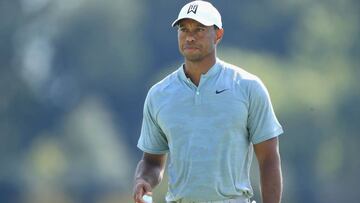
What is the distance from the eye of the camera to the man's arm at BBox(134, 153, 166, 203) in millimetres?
4507

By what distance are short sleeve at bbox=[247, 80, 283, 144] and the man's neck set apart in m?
0.24

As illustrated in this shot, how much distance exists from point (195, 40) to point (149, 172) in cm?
69

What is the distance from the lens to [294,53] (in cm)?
1452

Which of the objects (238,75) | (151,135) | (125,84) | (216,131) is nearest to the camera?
(216,131)

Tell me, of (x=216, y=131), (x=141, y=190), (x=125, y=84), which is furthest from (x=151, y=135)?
(x=125, y=84)

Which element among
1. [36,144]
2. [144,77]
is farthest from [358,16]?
[36,144]

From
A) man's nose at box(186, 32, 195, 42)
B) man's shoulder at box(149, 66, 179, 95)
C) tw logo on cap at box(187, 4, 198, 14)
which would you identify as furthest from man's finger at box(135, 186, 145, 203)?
tw logo on cap at box(187, 4, 198, 14)

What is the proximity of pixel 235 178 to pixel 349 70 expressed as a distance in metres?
10.2

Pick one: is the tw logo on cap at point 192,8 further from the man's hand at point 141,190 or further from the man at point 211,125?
the man's hand at point 141,190

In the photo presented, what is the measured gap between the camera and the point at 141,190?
4.46m

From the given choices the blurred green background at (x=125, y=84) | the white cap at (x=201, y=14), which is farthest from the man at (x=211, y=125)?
the blurred green background at (x=125, y=84)

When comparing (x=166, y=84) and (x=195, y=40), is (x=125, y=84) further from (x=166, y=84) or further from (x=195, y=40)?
(x=195, y=40)

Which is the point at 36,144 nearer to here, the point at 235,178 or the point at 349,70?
the point at 349,70

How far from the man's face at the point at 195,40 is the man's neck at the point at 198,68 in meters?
0.02
